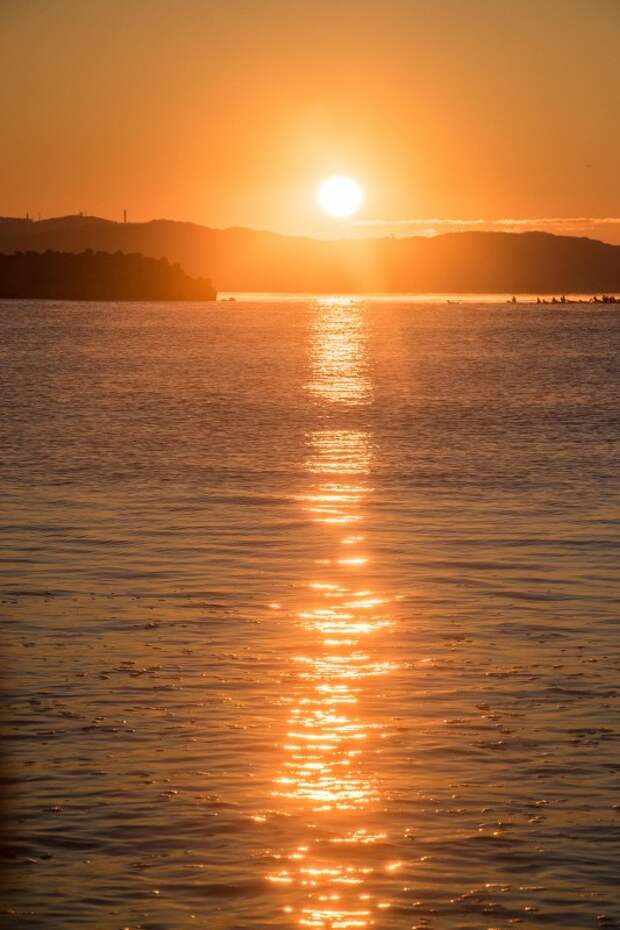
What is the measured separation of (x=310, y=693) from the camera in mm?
13492

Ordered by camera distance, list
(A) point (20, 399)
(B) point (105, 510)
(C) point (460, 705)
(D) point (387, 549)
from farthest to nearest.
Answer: (A) point (20, 399) → (B) point (105, 510) → (D) point (387, 549) → (C) point (460, 705)

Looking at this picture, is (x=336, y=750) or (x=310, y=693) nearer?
(x=336, y=750)

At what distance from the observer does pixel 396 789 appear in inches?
434

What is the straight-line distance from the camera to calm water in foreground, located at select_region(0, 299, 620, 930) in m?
9.43

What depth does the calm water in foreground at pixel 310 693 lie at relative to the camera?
9430mm

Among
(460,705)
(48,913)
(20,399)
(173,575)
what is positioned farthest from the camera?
(20,399)

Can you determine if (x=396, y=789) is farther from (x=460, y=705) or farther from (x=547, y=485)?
(x=547, y=485)

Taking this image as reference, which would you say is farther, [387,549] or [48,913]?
[387,549]

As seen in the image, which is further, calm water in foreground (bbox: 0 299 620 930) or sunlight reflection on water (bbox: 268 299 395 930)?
calm water in foreground (bbox: 0 299 620 930)

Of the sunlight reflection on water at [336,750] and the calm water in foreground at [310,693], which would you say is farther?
the calm water in foreground at [310,693]

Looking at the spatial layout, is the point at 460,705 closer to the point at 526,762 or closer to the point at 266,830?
the point at 526,762

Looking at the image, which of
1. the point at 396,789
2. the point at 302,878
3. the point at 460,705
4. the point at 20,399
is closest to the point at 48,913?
the point at 302,878

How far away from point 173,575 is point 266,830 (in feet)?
30.3

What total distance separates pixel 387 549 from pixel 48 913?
42.3 feet
